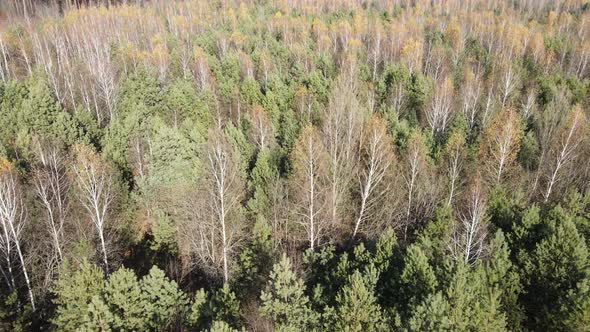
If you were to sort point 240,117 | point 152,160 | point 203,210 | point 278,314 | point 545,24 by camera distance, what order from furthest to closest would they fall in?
point 545,24, point 240,117, point 152,160, point 203,210, point 278,314

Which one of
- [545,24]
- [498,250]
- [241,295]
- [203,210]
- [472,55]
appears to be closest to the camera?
[498,250]

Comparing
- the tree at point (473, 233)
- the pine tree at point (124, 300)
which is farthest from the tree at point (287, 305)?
the tree at point (473, 233)

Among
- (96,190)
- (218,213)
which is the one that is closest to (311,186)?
(218,213)

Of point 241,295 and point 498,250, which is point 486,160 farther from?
point 241,295

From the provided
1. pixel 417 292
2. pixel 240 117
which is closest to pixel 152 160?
pixel 240 117

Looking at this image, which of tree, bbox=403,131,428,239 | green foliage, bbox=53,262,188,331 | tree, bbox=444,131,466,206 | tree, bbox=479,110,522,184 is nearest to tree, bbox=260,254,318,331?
green foliage, bbox=53,262,188,331

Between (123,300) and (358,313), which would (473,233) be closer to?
(358,313)
